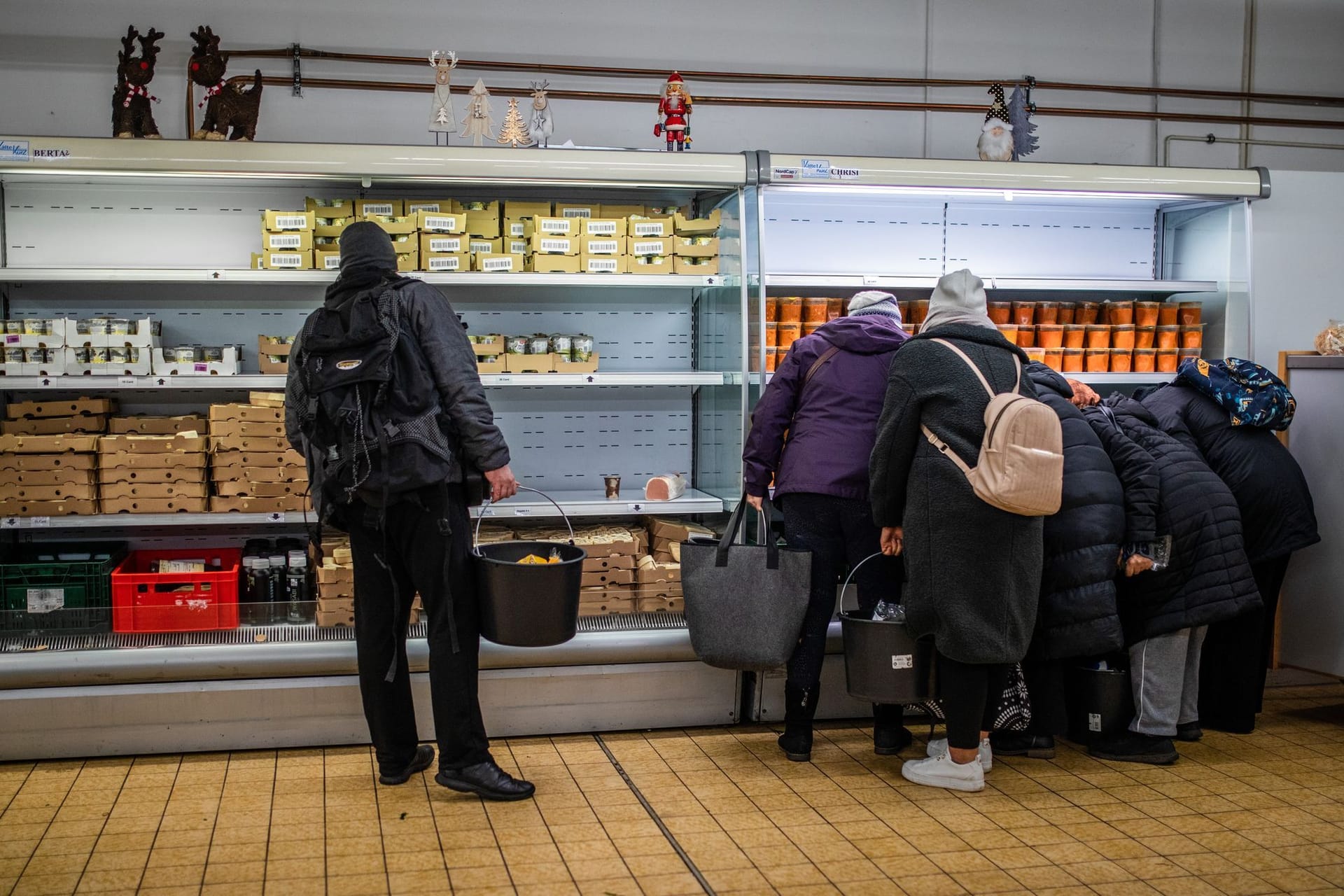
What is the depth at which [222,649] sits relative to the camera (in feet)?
13.5

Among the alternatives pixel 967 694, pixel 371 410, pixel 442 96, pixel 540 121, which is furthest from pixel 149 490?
pixel 967 694

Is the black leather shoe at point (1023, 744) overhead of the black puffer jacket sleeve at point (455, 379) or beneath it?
beneath

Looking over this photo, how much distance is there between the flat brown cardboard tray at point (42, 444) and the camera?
427 cm

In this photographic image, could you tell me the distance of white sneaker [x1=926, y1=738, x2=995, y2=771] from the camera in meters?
3.93

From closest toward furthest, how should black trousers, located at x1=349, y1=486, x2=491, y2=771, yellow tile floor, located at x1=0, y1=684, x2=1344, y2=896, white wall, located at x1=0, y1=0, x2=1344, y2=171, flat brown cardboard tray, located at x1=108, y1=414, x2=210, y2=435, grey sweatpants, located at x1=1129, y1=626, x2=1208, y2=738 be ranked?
yellow tile floor, located at x1=0, y1=684, x2=1344, y2=896 → black trousers, located at x1=349, y1=486, x2=491, y2=771 → grey sweatpants, located at x1=1129, y1=626, x2=1208, y2=738 → flat brown cardboard tray, located at x1=108, y1=414, x2=210, y2=435 → white wall, located at x1=0, y1=0, x2=1344, y2=171

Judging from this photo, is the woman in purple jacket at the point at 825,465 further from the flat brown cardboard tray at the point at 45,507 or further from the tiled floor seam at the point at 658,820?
the flat brown cardboard tray at the point at 45,507

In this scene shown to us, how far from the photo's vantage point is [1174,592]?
13.4 feet

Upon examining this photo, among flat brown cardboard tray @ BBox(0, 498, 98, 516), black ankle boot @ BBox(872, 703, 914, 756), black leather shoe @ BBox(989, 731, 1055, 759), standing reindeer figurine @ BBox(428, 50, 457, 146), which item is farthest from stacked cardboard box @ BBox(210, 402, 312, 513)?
black leather shoe @ BBox(989, 731, 1055, 759)

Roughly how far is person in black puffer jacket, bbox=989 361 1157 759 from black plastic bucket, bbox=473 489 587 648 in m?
1.59

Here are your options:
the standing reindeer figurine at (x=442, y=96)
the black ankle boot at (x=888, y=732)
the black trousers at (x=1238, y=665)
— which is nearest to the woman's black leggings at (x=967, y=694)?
the black ankle boot at (x=888, y=732)

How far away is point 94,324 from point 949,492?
317cm

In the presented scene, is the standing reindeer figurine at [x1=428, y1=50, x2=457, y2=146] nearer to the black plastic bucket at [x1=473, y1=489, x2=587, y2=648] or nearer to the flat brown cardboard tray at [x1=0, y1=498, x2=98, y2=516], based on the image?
the black plastic bucket at [x1=473, y1=489, x2=587, y2=648]

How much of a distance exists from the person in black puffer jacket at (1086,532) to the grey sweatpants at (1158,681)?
0.45 ft

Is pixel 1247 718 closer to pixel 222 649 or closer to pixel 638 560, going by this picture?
pixel 638 560
